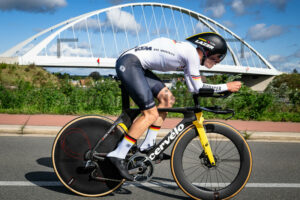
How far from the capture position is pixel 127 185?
11.2 feet

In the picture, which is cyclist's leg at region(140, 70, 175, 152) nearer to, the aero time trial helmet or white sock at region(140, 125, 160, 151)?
white sock at region(140, 125, 160, 151)

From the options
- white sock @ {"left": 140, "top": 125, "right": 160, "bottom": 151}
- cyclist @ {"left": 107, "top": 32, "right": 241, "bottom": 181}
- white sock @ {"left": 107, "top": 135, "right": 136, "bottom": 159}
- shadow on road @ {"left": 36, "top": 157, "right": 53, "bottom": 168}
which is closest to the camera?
cyclist @ {"left": 107, "top": 32, "right": 241, "bottom": 181}

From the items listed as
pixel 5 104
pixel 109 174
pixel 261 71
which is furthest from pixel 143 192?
pixel 261 71

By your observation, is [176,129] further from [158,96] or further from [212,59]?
[212,59]

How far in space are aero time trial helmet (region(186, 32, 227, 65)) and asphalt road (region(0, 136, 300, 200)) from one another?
1.59 m

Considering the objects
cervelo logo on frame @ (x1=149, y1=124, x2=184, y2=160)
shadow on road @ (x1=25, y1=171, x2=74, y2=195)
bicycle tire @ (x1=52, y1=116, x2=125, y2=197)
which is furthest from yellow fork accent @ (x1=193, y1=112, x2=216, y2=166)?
shadow on road @ (x1=25, y1=171, x2=74, y2=195)

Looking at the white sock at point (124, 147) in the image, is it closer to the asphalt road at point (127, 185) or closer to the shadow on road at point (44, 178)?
the asphalt road at point (127, 185)

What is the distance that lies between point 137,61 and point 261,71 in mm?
81334

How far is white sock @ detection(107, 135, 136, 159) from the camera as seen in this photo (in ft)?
9.18

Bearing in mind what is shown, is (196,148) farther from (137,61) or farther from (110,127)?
(137,61)

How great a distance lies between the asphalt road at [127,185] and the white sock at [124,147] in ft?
1.79

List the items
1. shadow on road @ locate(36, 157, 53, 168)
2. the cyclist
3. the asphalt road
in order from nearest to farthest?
1. the cyclist
2. the asphalt road
3. shadow on road @ locate(36, 157, 53, 168)

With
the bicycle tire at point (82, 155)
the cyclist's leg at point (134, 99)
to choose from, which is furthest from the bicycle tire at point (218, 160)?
the bicycle tire at point (82, 155)

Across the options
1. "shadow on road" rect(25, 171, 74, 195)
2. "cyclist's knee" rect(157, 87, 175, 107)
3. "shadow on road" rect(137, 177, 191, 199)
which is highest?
"cyclist's knee" rect(157, 87, 175, 107)
